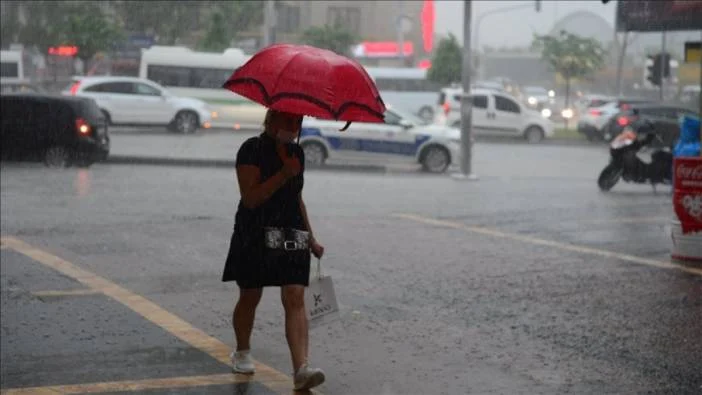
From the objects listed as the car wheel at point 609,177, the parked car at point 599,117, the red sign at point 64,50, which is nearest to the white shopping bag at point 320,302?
the car wheel at point 609,177

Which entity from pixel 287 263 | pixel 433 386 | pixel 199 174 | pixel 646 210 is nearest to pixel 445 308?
pixel 433 386

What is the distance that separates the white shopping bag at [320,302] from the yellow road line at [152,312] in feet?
1.42

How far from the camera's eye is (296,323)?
22.5 feet

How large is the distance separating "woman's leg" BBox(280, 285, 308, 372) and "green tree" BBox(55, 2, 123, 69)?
33736 millimetres

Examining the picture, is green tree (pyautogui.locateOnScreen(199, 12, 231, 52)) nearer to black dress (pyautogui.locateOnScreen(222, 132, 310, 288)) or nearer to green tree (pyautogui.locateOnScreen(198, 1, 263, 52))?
green tree (pyautogui.locateOnScreen(198, 1, 263, 52))

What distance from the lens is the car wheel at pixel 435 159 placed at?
27.5 metres

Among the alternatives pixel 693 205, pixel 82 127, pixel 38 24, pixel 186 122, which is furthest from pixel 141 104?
pixel 693 205

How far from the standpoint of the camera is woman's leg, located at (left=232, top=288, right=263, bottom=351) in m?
7.14

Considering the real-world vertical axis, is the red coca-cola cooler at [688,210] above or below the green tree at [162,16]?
below

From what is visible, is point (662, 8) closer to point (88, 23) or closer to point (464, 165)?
point (464, 165)

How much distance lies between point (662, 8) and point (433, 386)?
32.0ft

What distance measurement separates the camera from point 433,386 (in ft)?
24.2

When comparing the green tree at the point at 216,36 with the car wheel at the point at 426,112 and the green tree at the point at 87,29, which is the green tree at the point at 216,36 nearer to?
the green tree at the point at 87,29

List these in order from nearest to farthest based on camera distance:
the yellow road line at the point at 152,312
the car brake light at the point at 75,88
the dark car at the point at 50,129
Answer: the yellow road line at the point at 152,312 → the dark car at the point at 50,129 → the car brake light at the point at 75,88
